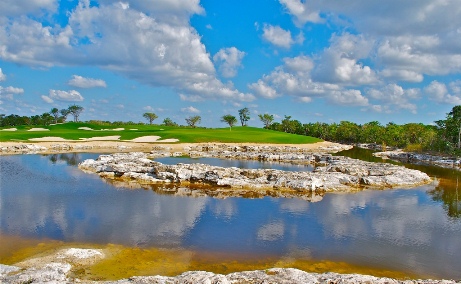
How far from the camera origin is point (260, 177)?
141 feet

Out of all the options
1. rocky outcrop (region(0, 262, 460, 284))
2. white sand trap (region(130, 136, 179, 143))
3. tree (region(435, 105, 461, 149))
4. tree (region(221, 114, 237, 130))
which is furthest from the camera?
tree (region(221, 114, 237, 130))

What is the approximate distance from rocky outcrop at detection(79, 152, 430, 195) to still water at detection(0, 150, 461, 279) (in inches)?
134

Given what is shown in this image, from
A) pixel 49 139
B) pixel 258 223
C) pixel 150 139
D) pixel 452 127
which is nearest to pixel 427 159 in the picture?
pixel 452 127

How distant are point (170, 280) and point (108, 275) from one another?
15.1ft

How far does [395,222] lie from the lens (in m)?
28.0

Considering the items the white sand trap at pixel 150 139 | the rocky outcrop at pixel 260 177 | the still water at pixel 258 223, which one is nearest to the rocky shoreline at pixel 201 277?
the still water at pixel 258 223

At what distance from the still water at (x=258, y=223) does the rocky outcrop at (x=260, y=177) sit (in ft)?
11.2

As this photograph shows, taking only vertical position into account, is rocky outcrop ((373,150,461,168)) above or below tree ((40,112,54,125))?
below

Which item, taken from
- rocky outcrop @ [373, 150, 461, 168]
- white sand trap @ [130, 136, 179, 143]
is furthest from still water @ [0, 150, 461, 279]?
white sand trap @ [130, 136, 179, 143]

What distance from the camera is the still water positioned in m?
21.0

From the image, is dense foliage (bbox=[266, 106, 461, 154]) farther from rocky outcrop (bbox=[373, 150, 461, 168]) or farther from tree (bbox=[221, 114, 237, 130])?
tree (bbox=[221, 114, 237, 130])

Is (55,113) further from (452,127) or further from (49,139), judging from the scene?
(452,127)

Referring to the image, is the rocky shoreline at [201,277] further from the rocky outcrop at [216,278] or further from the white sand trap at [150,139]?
the white sand trap at [150,139]

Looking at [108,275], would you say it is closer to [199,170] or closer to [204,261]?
[204,261]
